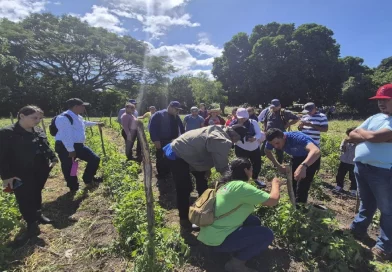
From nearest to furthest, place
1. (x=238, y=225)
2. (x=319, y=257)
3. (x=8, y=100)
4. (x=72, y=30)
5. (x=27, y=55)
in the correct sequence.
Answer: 1. (x=238, y=225)
2. (x=319, y=257)
3. (x=8, y=100)
4. (x=27, y=55)
5. (x=72, y=30)

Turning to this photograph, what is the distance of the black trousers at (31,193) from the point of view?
358 cm

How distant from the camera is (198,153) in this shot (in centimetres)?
328

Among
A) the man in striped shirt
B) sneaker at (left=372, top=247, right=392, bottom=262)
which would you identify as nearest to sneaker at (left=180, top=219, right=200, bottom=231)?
sneaker at (left=372, top=247, right=392, bottom=262)

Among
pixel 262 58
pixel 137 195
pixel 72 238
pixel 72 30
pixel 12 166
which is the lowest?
pixel 72 238

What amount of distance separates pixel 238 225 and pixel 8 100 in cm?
3327

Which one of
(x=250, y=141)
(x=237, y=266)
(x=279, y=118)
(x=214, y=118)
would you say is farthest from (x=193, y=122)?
(x=237, y=266)

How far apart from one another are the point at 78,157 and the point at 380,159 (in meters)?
4.92

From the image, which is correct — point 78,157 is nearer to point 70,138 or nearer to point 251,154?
point 70,138

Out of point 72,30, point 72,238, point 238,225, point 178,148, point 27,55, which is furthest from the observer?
point 72,30

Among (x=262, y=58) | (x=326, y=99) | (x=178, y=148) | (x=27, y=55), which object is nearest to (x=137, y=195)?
(x=178, y=148)

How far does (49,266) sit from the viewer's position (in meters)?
3.08

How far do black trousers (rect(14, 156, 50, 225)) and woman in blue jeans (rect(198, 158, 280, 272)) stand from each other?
2.52m

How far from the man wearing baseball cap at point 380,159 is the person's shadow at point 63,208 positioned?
13.8 feet

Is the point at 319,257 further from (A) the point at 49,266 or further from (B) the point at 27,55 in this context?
(B) the point at 27,55
